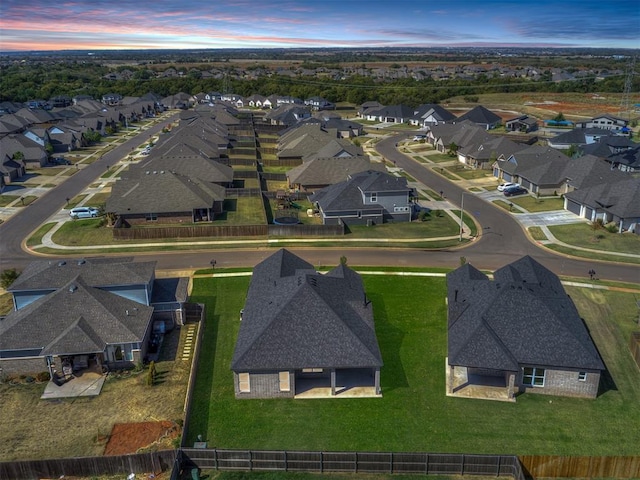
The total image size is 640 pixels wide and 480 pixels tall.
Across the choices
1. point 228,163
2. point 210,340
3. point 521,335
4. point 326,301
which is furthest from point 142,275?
point 228,163

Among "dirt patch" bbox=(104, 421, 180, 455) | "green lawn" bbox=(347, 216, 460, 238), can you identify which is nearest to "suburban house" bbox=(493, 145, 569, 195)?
"green lawn" bbox=(347, 216, 460, 238)

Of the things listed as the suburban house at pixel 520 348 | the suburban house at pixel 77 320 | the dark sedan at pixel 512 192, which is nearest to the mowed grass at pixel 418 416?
the suburban house at pixel 520 348

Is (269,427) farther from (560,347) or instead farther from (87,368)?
(560,347)

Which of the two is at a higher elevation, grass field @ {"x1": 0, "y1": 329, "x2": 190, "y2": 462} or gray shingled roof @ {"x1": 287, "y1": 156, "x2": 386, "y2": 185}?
gray shingled roof @ {"x1": 287, "y1": 156, "x2": 386, "y2": 185}

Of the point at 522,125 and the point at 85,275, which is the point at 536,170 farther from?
the point at 85,275

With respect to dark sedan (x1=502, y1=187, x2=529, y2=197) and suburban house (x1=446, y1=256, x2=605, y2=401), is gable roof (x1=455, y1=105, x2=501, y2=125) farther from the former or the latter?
suburban house (x1=446, y1=256, x2=605, y2=401)
